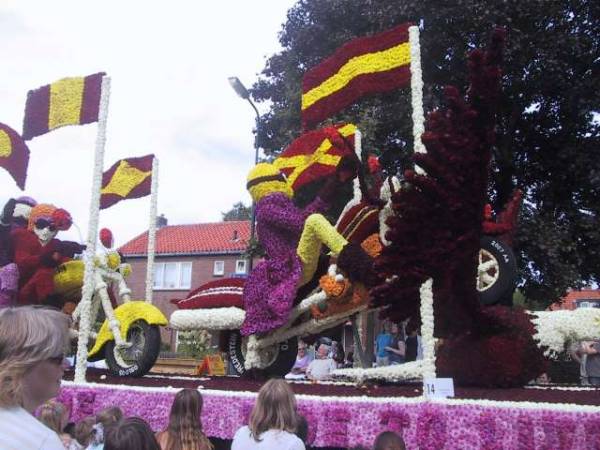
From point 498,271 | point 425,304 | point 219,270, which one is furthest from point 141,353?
point 219,270

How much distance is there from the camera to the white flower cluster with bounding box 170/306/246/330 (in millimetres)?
7387

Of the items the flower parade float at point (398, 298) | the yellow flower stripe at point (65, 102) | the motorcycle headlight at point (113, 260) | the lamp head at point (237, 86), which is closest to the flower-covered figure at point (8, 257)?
the motorcycle headlight at point (113, 260)

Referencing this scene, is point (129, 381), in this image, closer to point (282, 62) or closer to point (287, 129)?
point (287, 129)

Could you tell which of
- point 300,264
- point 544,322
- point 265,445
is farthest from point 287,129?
point 265,445

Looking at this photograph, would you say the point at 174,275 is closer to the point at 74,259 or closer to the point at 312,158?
the point at 74,259

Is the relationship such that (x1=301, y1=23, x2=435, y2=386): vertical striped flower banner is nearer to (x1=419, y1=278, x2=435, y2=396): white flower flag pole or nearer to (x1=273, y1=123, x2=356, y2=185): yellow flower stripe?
(x1=419, y1=278, x2=435, y2=396): white flower flag pole

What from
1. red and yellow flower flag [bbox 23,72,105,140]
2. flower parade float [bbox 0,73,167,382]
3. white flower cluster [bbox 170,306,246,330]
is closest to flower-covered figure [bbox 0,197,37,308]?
flower parade float [bbox 0,73,167,382]

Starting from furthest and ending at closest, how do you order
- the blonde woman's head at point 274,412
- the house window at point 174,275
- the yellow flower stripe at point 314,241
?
the house window at point 174,275 → the yellow flower stripe at point 314,241 → the blonde woman's head at point 274,412

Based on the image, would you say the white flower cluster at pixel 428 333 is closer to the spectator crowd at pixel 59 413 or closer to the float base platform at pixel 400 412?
the float base platform at pixel 400 412

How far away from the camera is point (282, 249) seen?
7.30m


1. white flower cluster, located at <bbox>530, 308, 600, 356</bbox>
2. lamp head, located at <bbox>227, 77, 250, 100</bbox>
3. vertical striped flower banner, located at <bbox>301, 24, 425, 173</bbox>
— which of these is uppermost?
lamp head, located at <bbox>227, 77, 250, 100</bbox>

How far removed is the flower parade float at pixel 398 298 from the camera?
4688 mm

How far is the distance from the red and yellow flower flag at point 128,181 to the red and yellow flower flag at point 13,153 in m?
1.14

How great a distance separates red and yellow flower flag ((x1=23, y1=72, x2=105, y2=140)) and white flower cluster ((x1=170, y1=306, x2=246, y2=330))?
101 inches
